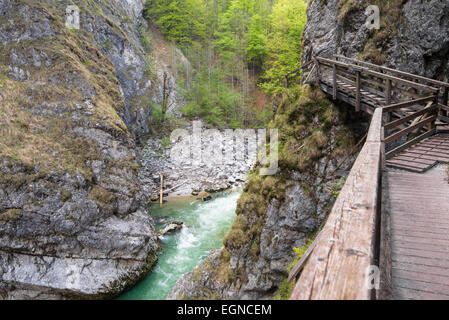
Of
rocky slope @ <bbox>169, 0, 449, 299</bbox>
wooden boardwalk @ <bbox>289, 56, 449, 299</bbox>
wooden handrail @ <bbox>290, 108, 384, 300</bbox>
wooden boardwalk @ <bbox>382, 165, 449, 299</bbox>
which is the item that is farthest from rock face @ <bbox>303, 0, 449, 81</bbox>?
wooden handrail @ <bbox>290, 108, 384, 300</bbox>

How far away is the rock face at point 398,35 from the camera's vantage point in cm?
791

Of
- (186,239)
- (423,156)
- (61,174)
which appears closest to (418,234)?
(423,156)

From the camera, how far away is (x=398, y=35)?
852 cm

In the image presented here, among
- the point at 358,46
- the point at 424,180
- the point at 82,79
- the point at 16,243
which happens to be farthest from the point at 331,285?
the point at 82,79

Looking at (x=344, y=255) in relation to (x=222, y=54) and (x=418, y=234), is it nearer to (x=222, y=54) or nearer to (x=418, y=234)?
(x=418, y=234)

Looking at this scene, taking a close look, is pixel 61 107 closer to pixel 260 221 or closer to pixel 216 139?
pixel 260 221

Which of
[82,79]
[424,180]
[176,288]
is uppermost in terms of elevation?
[82,79]

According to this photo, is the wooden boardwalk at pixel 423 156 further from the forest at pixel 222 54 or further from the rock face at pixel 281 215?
the forest at pixel 222 54

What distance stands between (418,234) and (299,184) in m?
5.51

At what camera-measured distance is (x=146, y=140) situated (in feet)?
76.5

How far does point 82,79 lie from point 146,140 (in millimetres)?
9763

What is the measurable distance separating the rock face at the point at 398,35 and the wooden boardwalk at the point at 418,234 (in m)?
5.96

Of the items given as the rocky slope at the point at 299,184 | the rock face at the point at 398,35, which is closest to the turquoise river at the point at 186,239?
the rocky slope at the point at 299,184
